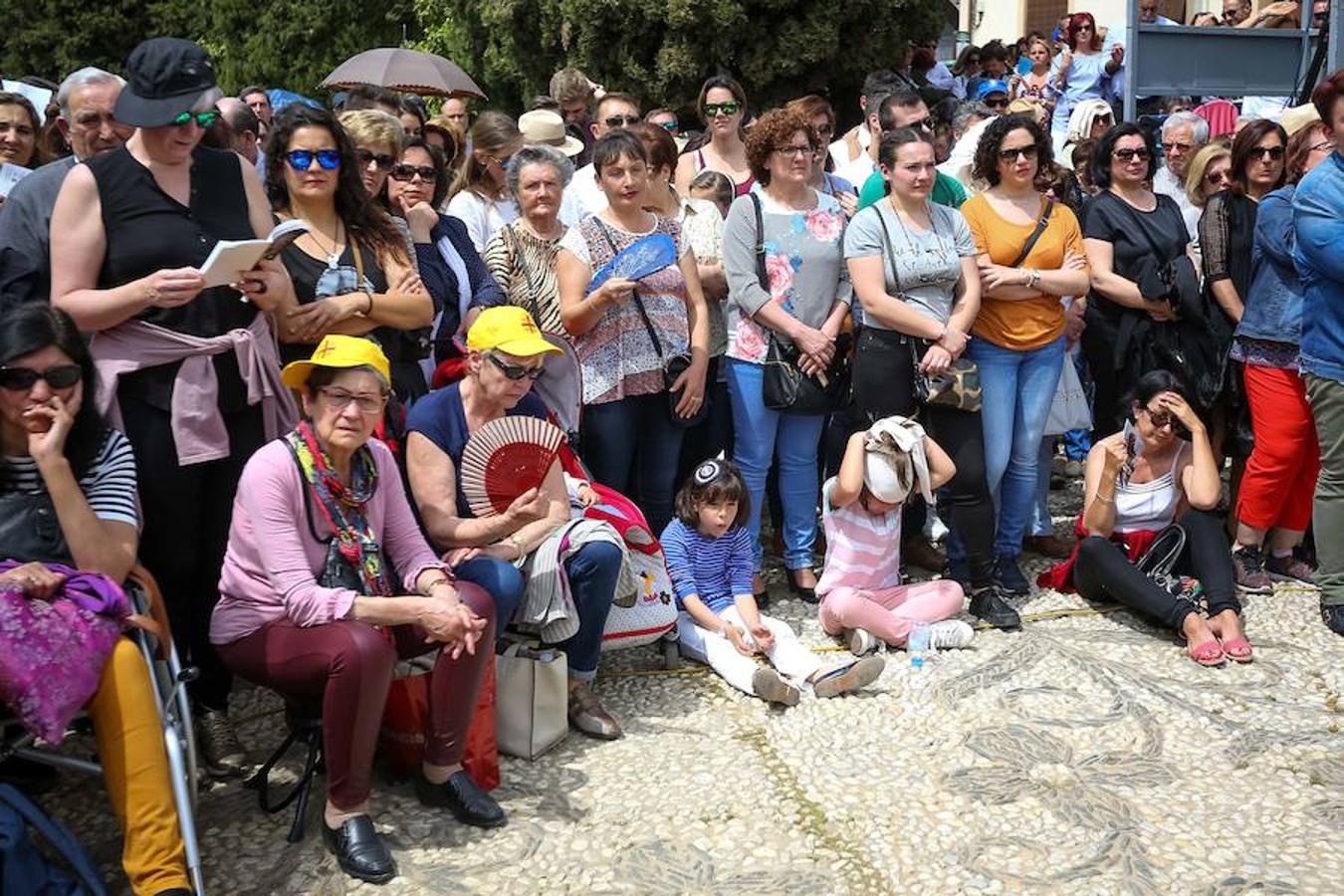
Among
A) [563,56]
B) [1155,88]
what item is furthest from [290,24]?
[1155,88]

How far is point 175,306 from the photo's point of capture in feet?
12.2

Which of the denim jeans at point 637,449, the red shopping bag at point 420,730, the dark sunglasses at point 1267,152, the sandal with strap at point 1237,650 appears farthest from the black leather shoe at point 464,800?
the dark sunglasses at point 1267,152

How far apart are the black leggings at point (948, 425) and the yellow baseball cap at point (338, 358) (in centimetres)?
237

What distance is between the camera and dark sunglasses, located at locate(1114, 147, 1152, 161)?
6047mm

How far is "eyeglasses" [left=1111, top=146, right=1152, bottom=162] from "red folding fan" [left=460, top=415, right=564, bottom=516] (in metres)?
3.34

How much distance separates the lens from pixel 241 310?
396cm

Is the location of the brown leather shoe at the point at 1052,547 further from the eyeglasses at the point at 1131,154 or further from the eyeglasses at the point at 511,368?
the eyeglasses at the point at 511,368

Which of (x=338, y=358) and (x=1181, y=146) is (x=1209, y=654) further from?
(x=338, y=358)

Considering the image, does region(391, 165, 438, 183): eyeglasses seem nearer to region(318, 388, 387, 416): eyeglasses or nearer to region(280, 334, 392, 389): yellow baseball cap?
region(280, 334, 392, 389): yellow baseball cap

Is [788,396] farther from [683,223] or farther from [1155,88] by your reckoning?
[1155,88]

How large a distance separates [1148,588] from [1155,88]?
3.69 metres

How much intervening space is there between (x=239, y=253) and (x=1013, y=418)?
11.5 ft

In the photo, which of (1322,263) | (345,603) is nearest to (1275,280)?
(1322,263)

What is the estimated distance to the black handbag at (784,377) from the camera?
5445 millimetres
